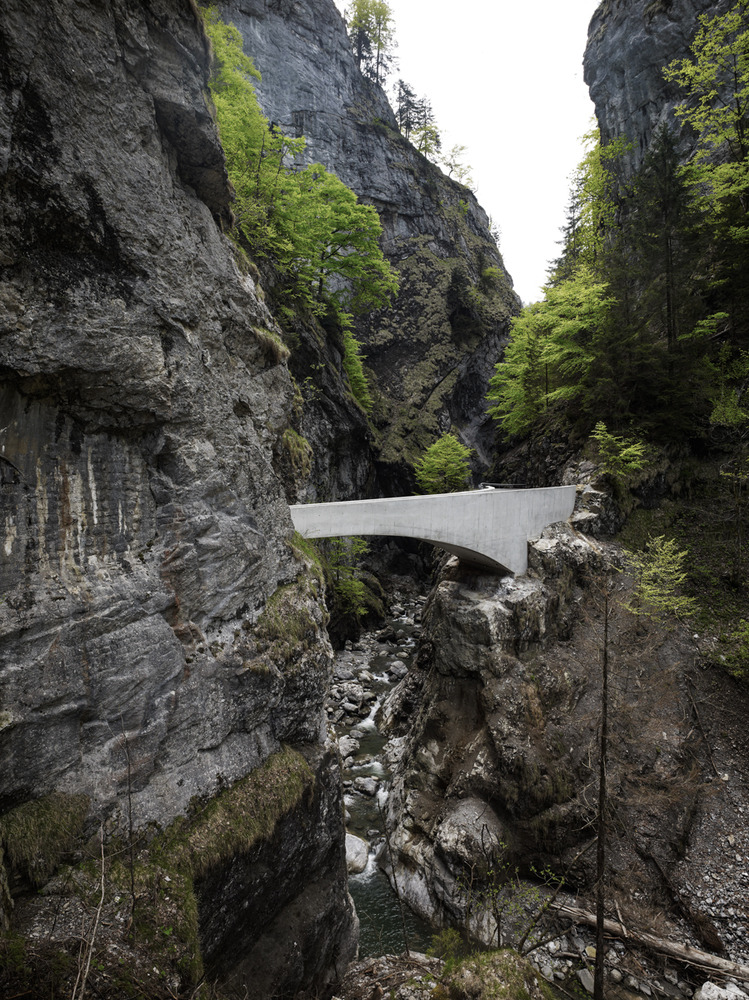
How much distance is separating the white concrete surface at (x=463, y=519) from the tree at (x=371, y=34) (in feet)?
139

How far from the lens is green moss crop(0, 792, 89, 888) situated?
14.2ft

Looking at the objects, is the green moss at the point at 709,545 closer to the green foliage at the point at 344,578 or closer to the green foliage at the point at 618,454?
the green foliage at the point at 618,454

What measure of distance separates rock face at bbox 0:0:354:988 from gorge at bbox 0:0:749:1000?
30 mm

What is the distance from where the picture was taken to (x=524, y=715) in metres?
10.5

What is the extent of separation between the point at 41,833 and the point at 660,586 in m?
13.2

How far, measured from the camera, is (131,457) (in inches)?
229

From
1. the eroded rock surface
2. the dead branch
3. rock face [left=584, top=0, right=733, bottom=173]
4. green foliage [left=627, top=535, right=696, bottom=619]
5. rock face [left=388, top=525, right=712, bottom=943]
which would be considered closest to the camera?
the dead branch

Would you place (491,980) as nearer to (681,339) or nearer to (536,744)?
(536,744)

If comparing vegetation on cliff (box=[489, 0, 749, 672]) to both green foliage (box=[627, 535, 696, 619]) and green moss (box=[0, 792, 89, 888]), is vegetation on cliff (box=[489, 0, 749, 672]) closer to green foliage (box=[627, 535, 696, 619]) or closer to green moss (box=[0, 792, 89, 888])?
green foliage (box=[627, 535, 696, 619])

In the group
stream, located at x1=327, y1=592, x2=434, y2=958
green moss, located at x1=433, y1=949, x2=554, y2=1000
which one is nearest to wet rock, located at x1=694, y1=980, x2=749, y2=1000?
stream, located at x1=327, y1=592, x2=434, y2=958

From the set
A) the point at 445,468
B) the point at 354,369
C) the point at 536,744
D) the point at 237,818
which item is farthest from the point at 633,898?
the point at 354,369

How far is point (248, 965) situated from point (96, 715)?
393cm

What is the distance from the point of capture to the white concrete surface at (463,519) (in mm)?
9359

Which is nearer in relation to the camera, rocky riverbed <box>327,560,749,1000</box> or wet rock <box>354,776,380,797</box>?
rocky riverbed <box>327,560,749,1000</box>
